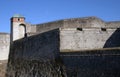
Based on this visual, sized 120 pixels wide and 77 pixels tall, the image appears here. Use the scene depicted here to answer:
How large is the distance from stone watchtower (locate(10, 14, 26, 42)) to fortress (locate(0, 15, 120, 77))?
0.23 metres

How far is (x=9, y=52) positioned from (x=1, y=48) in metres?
1.91

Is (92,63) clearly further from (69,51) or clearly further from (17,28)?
(17,28)

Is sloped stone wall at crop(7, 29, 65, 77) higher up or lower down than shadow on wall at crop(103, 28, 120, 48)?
lower down

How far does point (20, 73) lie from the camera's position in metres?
19.2

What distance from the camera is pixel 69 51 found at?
1404 centimetres

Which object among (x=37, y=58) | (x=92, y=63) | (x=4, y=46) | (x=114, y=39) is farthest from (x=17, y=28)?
(x=92, y=63)

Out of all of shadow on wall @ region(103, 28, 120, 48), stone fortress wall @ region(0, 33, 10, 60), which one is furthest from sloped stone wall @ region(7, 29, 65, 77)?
stone fortress wall @ region(0, 33, 10, 60)

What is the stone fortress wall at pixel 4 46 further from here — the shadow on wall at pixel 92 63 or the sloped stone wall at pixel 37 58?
the shadow on wall at pixel 92 63

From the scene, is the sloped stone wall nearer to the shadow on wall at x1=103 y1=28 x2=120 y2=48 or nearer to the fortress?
the fortress

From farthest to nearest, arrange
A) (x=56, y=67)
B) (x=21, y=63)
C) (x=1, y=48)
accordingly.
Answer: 1. (x=1, y=48)
2. (x=21, y=63)
3. (x=56, y=67)

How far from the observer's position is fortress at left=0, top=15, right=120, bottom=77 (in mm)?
12281

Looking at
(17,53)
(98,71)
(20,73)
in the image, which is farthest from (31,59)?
(98,71)

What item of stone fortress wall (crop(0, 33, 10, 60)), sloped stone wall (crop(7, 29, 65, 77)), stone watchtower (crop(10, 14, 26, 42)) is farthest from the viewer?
stone fortress wall (crop(0, 33, 10, 60))

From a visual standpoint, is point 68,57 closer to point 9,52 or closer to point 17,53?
point 17,53
